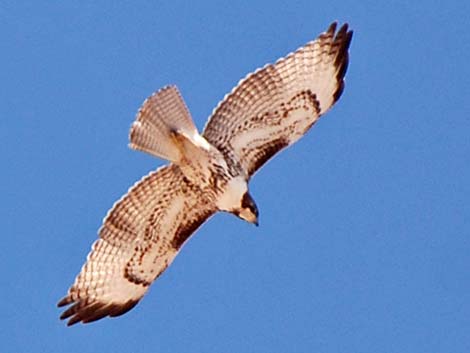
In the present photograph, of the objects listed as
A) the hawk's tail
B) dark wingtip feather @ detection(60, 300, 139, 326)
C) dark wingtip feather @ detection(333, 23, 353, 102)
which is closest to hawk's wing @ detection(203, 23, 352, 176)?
dark wingtip feather @ detection(333, 23, 353, 102)

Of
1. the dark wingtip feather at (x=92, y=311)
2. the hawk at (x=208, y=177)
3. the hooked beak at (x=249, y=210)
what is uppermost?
the hawk at (x=208, y=177)

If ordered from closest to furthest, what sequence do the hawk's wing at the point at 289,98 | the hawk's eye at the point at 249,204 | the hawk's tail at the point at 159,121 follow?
the hawk's tail at the point at 159,121 < the hawk's eye at the point at 249,204 < the hawk's wing at the point at 289,98

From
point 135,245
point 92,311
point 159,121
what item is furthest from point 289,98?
point 92,311

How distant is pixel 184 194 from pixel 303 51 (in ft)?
4.76

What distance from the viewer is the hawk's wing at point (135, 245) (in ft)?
40.9

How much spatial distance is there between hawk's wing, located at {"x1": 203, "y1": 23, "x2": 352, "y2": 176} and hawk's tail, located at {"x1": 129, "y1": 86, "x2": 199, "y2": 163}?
0.69 meters

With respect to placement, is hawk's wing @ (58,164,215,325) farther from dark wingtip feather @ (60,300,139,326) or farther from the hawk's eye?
the hawk's eye

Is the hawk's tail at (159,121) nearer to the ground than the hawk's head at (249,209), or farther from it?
farther from it

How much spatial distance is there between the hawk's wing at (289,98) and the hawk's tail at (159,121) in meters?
0.69

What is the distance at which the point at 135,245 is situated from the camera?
41.6 feet

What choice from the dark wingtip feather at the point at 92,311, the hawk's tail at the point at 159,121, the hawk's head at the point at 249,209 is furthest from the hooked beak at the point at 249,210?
the dark wingtip feather at the point at 92,311

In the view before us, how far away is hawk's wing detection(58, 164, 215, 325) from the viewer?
12.5m

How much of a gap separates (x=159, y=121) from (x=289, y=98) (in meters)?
1.28

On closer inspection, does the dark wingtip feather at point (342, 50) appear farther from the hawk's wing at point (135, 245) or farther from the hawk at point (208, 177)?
the hawk's wing at point (135, 245)
